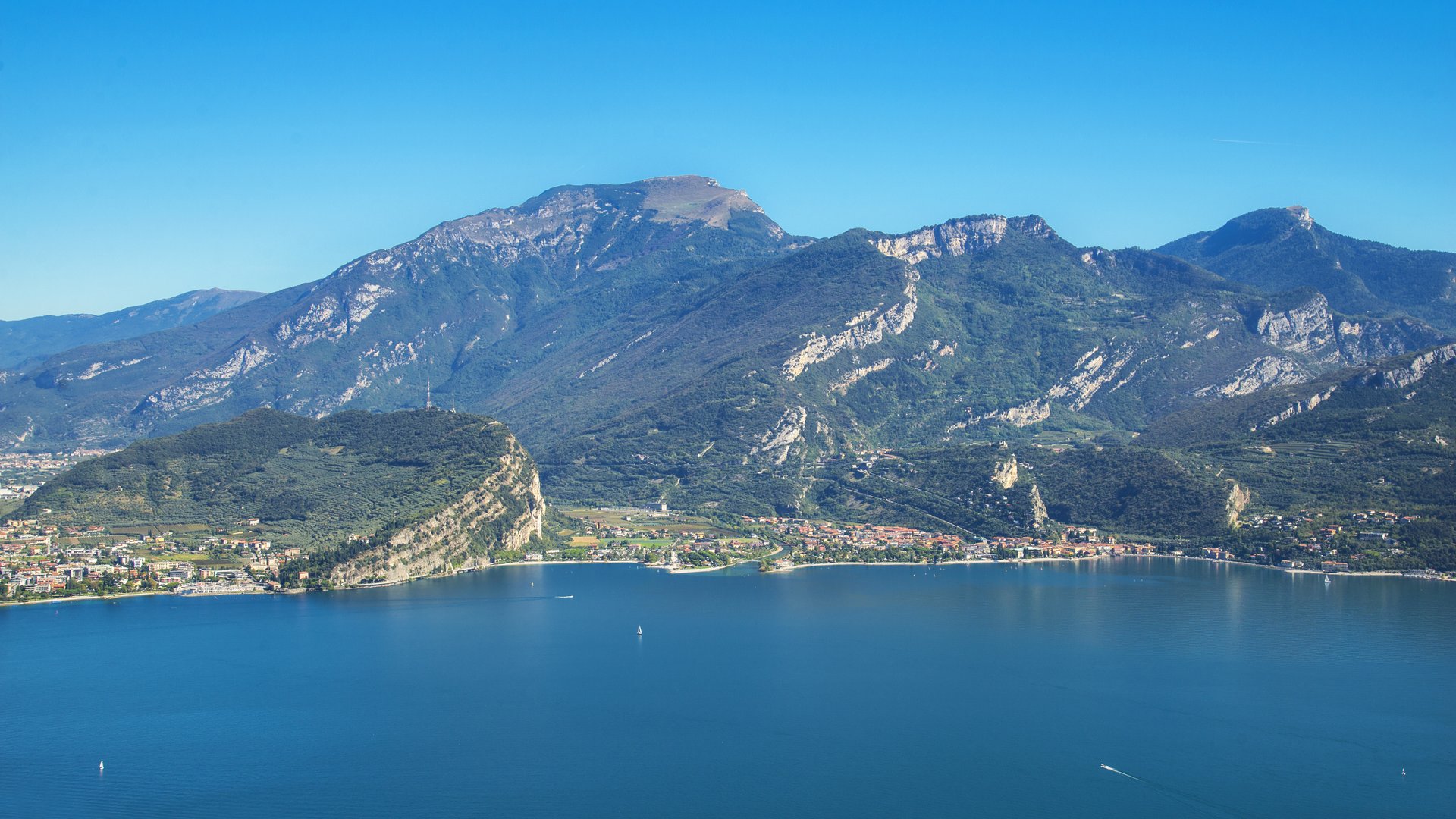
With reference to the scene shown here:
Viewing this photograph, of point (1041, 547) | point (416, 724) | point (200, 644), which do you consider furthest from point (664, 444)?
point (416, 724)

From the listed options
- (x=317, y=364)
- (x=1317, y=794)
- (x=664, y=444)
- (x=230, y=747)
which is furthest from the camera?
(x=317, y=364)

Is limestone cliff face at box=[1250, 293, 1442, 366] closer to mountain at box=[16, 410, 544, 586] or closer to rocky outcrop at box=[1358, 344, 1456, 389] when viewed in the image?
rocky outcrop at box=[1358, 344, 1456, 389]

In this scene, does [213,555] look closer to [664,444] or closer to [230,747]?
[230,747]

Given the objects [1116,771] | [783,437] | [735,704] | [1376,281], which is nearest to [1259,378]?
[783,437]

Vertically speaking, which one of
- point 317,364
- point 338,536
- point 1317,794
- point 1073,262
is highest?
point 1073,262

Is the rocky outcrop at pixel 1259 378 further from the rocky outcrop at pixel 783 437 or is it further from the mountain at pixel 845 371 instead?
the rocky outcrop at pixel 783 437

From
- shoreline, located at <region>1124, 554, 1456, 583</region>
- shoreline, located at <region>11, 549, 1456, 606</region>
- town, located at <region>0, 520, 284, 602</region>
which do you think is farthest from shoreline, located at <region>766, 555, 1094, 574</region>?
town, located at <region>0, 520, 284, 602</region>
